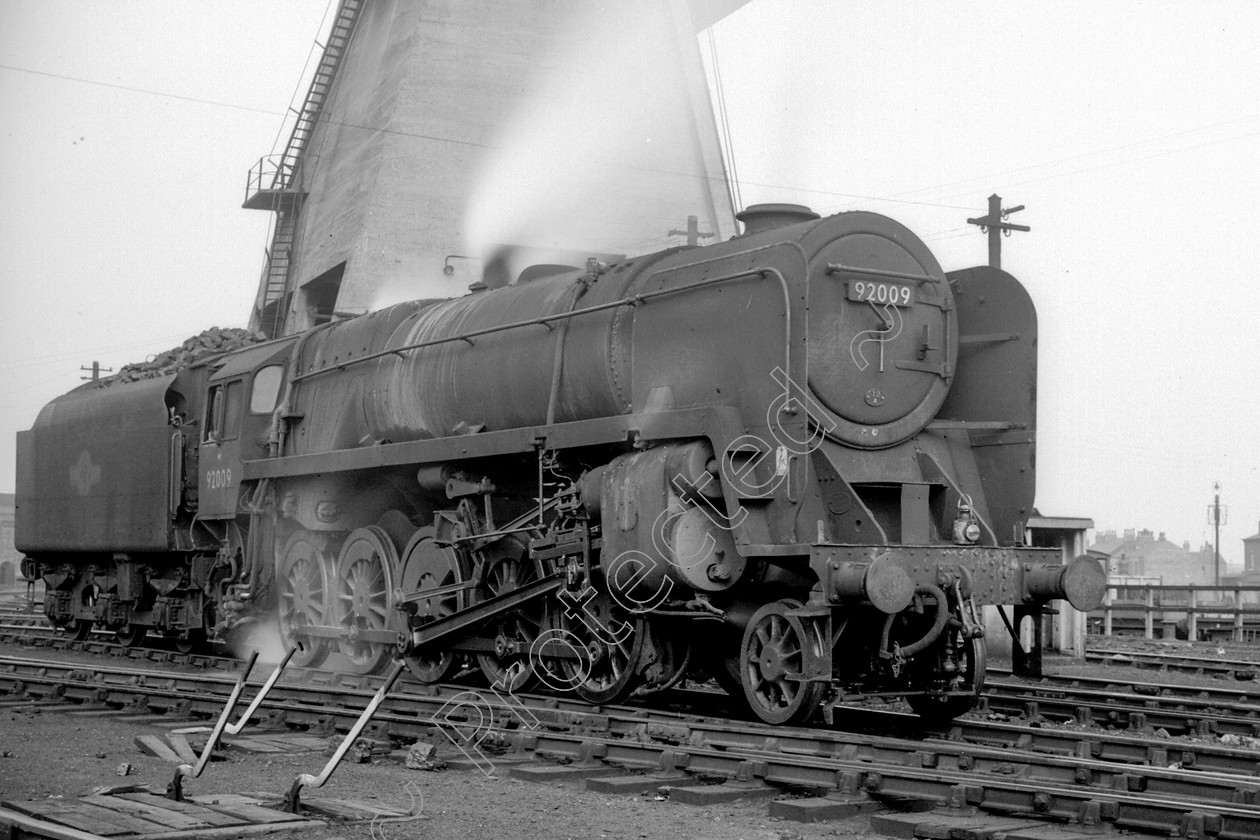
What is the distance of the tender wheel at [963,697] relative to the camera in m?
9.27

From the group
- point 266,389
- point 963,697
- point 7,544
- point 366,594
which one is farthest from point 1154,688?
point 7,544

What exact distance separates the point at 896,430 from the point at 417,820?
15.2 ft

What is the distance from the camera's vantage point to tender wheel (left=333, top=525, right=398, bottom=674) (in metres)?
12.7

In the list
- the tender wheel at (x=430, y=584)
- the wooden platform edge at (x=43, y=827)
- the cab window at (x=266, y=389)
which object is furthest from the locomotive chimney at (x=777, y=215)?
the cab window at (x=266, y=389)

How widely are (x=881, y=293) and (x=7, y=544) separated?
54.2 meters

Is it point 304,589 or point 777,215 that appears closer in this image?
point 777,215

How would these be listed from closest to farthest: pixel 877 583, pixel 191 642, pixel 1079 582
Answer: pixel 877 583, pixel 1079 582, pixel 191 642

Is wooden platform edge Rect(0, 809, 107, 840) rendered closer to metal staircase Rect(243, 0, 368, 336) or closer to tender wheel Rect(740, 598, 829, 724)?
tender wheel Rect(740, 598, 829, 724)

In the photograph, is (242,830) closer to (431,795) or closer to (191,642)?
(431,795)

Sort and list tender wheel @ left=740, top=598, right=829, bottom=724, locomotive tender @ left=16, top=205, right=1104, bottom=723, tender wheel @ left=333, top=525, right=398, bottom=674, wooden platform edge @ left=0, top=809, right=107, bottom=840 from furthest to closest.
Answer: tender wheel @ left=333, top=525, right=398, bottom=674
locomotive tender @ left=16, top=205, right=1104, bottom=723
tender wheel @ left=740, top=598, right=829, bottom=724
wooden platform edge @ left=0, top=809, right=107, bottom=840

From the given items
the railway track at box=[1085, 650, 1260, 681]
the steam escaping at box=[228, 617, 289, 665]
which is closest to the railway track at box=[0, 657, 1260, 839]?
the steam escaping at box=[228, 617, 289, 665]

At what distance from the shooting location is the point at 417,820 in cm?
627

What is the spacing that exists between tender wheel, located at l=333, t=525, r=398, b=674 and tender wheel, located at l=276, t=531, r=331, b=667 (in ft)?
1.41

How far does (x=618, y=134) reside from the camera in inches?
1143
